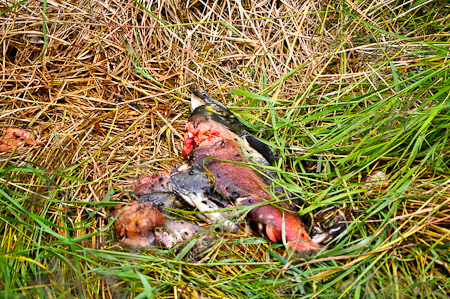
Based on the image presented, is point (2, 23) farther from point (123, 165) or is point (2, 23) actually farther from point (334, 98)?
point (334, 98)

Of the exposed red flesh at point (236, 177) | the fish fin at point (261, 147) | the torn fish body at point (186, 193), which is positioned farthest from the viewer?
the fish fin at point (261, 147)

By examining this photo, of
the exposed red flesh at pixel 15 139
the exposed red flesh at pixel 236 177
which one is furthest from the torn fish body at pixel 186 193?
the exposed red flesh at pixel 15 139

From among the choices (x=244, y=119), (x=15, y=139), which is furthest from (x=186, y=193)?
(x=15, y=139)

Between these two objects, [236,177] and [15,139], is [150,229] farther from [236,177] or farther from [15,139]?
[15,139]

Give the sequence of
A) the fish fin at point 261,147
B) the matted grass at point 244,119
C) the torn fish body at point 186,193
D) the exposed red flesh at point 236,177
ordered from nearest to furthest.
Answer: the matted grass at point 244,119
the exposed red flesh at point 236,177
the torn fish body at point 186,193
the fish fin at point 261,147

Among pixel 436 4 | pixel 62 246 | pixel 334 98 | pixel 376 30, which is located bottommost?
pixel 62 246

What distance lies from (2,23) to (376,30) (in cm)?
279

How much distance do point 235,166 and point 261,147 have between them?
268mm

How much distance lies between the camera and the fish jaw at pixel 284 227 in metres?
1.73

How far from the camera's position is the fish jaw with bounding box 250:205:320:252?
173 centimetres

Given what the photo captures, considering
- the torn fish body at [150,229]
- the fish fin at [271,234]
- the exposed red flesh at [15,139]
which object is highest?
the fish fin at [271,234]

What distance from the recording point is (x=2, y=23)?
2.70m

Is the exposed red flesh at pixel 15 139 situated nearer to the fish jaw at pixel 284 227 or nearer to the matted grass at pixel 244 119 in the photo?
the matted grass at pixel 244 119

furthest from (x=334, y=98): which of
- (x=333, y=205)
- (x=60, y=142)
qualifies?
(x=60, y=142)
